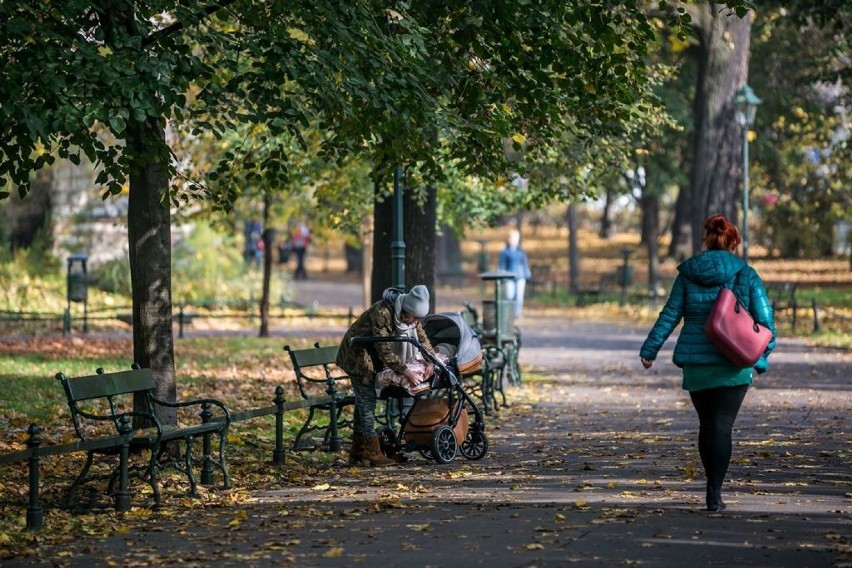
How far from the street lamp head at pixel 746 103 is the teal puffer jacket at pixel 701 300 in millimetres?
17241

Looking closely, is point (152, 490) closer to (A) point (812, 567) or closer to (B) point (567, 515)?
A: (B) point (567, 515)

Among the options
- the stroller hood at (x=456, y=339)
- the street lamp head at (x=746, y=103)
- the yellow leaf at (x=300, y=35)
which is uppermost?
the street lamp head at (x=746, y=103)

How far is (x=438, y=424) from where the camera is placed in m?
12.1

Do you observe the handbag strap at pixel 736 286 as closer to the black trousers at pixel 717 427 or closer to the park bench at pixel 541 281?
the black trousers at pixel 717 427

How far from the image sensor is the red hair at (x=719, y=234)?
31.9 ft

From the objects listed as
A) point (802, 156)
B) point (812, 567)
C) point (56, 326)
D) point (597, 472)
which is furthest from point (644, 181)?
point (812, 567)

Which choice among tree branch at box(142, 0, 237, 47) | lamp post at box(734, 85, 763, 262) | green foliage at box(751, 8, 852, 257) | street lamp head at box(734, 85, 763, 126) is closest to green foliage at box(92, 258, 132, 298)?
lamp post at box(734, 85, 763, 262)

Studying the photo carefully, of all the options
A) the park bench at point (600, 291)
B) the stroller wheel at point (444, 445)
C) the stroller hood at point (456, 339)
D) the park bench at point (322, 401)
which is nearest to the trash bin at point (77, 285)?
the park bench at point (600, 291)

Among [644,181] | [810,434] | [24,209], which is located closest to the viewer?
[810,434]

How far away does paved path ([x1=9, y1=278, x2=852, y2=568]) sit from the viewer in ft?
26.9

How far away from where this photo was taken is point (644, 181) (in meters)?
45.3

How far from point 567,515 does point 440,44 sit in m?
4.83

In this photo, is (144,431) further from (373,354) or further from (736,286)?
(736,286)

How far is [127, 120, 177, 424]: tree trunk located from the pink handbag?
4.22 metres
